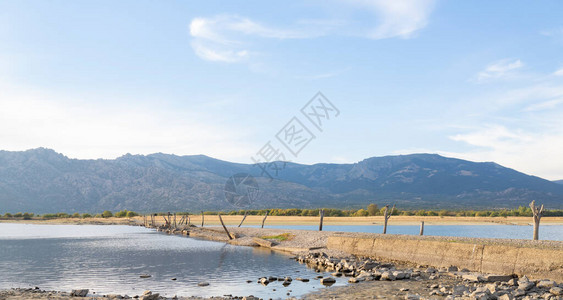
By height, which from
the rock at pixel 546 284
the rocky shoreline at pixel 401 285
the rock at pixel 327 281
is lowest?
the rock at pixel 327 281

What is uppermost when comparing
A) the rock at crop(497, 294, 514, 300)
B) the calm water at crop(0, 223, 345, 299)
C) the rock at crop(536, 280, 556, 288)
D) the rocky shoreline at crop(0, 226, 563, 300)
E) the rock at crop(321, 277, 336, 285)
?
the rock at crop(536, 280, 556, 288)

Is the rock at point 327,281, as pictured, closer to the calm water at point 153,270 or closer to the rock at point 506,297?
the calm water at point 153,270

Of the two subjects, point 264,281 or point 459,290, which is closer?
point 459,290

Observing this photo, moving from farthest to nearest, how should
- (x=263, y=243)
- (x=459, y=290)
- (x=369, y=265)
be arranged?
(x=263, y=243)
(x=369, y=265)
(x=459, y=290)

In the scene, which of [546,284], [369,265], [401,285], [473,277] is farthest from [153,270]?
[546,284]

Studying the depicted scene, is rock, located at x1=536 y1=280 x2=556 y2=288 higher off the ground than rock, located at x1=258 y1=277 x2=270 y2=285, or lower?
higher

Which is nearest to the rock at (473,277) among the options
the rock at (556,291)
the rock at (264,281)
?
the rock at (556,291)

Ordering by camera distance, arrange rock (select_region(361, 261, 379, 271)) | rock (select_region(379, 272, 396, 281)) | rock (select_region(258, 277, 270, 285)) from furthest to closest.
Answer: rock (select_region(361, 261, 379, 271)) < rock (select_region(258, 277, 270, 285)) < rock (select_region(379, 272, 396, 281))

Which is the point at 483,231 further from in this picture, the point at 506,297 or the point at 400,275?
the point at 506,297

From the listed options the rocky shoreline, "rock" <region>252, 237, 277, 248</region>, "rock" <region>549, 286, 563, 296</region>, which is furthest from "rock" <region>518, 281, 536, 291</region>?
"rock" <region>252, 237, 277, 248</region>

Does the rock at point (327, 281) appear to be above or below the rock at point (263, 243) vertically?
above

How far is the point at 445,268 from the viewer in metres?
23.4

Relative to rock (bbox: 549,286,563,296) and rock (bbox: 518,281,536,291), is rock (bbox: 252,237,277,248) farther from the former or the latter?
rock (bbox: 549,286,563,296)

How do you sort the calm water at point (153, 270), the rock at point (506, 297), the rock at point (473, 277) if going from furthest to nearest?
the calm water at point (153, 270) < the rock at point (473, 277) < the rock at point (506, 297)
